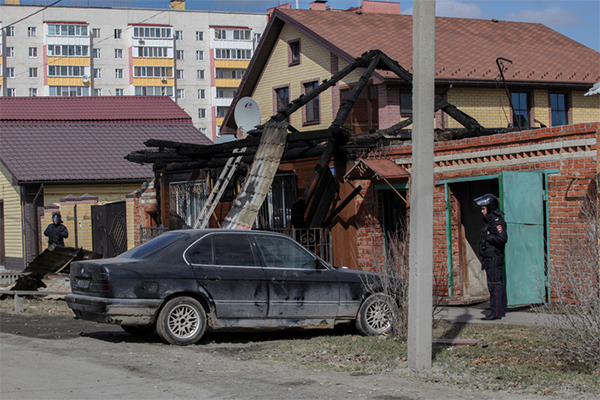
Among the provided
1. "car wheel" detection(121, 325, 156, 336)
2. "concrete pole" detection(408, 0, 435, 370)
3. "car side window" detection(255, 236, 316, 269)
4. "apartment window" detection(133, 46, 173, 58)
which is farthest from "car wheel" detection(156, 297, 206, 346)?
"apartment window" detection(133, 46, 173, 58)

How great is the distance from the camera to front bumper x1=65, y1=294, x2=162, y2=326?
31.8ft

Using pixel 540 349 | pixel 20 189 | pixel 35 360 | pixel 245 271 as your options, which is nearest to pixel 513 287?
pixel 540 349

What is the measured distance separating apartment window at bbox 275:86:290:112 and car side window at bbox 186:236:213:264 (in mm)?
22032

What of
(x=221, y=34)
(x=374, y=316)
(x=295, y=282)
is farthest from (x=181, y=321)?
(x=221, y=34)

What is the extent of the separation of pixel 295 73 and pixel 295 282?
21.8 m

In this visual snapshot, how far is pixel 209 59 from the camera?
83125mm

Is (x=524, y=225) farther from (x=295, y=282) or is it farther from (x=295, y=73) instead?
(x=295, y=73)

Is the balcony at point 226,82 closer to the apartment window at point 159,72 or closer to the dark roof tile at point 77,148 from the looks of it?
the apartment window at point 159,72

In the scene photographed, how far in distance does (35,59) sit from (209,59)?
1730 centimetres

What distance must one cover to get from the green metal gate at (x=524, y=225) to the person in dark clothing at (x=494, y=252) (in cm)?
48

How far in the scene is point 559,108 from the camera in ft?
95.0

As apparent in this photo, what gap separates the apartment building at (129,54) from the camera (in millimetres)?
77938

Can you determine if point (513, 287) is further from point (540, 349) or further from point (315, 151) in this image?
point (315, 151)

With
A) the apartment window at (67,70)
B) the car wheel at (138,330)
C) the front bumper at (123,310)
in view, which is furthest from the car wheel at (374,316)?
the apartment window at (67,70)
